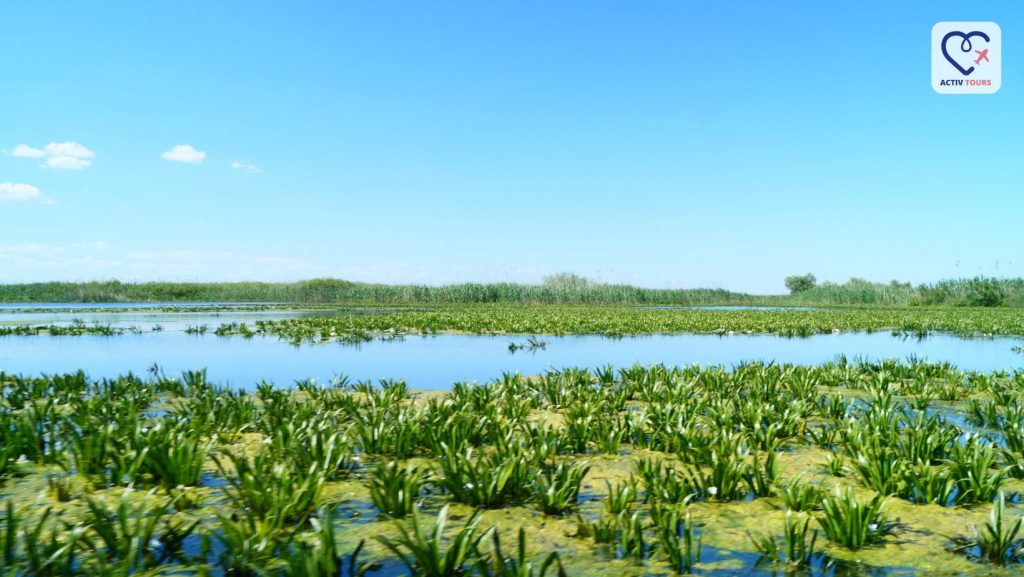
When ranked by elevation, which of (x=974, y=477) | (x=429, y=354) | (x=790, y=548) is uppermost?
(x=974, y=477)

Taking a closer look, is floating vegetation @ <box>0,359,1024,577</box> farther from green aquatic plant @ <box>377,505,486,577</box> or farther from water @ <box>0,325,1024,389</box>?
water @ <box>0,325,1024,389</box>

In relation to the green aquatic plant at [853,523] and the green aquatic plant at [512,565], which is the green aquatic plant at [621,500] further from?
the green aquatic plant at [853,523]

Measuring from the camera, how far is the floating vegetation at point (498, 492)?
10.8ft

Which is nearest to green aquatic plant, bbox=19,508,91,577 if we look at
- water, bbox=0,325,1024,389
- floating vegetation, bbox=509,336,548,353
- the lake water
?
the lake water

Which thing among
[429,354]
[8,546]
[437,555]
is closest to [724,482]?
[437,555]

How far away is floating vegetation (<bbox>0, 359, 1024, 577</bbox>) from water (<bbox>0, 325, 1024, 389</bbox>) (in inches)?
179

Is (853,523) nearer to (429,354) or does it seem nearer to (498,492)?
(498,492)

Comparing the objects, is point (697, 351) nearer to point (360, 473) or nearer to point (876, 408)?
point (876, 408)

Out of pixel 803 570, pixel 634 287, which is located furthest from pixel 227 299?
pixel 803 570

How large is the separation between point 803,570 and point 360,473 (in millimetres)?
3423

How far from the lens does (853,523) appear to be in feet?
11.6

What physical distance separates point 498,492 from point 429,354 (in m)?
11.3

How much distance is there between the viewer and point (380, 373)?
39.5ft

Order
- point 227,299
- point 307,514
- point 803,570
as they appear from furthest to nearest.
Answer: point 227,299 < point 307,514 < point 803,570
